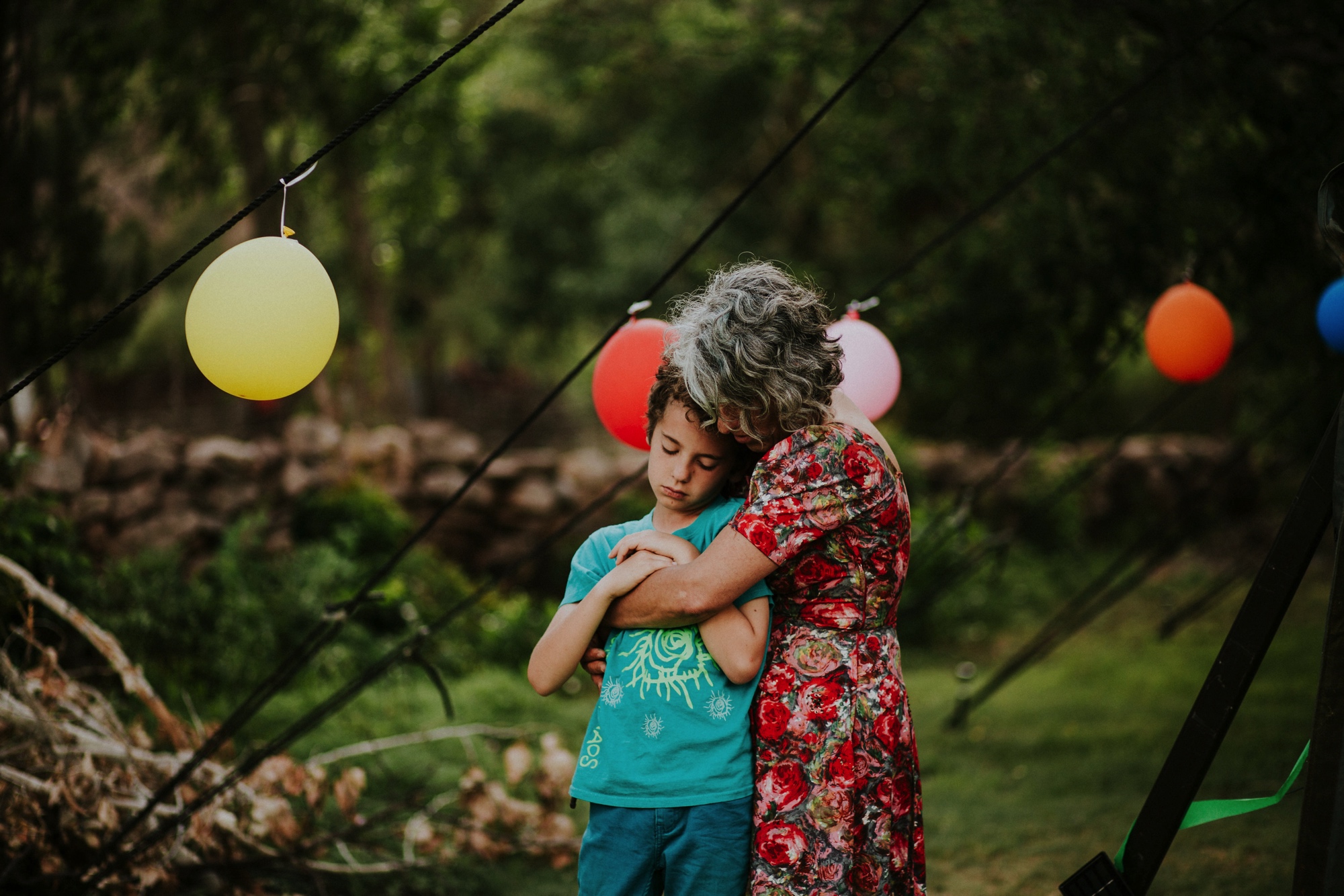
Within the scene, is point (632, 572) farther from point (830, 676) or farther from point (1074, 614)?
point (1074, 614)

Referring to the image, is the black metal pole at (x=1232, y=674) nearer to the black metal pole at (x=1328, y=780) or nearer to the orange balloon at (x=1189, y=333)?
the black metal pole at (x=1328, y=780)

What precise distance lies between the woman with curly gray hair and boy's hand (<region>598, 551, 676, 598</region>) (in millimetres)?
18

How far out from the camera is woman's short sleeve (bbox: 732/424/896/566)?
1610 millimetres

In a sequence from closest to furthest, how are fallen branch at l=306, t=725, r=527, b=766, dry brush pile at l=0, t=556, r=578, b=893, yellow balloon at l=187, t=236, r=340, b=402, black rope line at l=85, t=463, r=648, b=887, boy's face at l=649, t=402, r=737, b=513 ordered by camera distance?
boy's face at l=649, t=402, r=737, b=513 < yellow balloon at l=187, t=236, r=340, b=402 < black rope line at l=85, t=463, r=648, b=887 < dry brush pile at l=0, t=556, r=578, b=893 < fallen branch at l=306, t=725, r=527, b=766

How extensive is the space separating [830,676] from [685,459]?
443 millimetres

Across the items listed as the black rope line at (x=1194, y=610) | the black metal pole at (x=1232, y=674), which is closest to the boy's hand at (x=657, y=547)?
the black metal pole at (x=1232, y=674)

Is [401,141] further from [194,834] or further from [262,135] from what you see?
[194,834]

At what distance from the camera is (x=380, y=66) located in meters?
8.45

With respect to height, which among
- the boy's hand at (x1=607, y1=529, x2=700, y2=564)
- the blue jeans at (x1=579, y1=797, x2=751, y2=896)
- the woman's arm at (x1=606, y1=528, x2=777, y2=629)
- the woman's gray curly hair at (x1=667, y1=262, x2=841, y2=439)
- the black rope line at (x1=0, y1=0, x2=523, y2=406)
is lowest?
the blue jeans at (x1=579, y1=797, x2=751, y2=896)

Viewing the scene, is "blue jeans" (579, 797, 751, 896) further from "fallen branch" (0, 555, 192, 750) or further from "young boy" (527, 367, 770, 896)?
"fallen branch" (0, 555, 192, 750)

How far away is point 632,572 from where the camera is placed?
5.43 ft

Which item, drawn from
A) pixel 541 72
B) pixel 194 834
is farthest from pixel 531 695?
pixel 541 72

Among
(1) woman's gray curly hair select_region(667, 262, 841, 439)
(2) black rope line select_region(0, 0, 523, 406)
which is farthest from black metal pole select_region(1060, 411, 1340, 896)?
(2) black rope line select_region(0, 0, 523, 406)

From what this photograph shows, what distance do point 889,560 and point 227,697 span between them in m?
4.37
